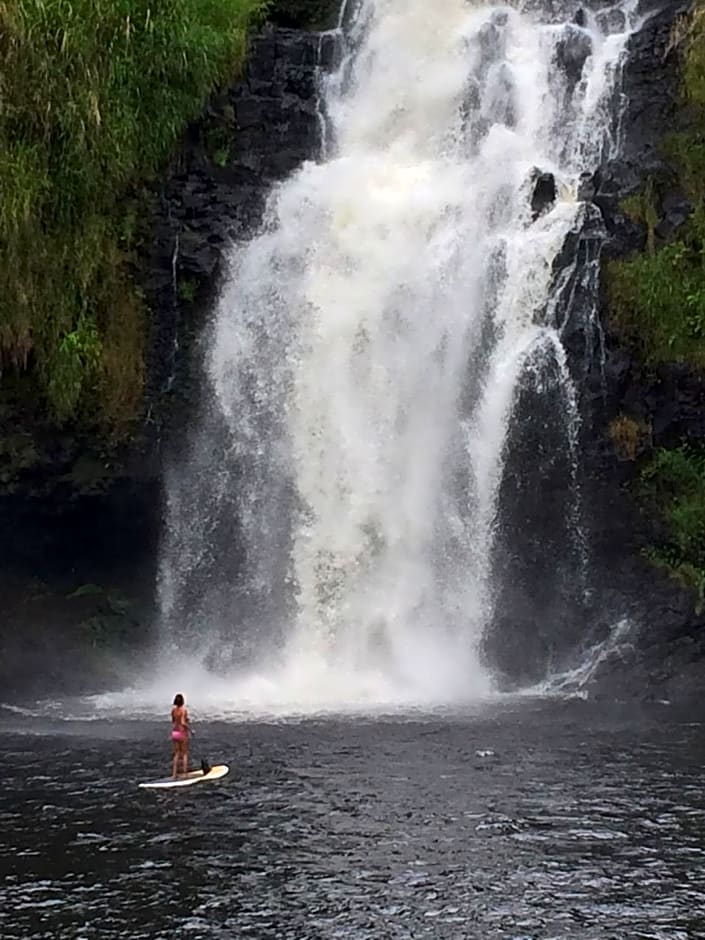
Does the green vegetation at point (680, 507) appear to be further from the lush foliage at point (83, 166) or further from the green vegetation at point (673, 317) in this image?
the lush foliage at point (83, 166)

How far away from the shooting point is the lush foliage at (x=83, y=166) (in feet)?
62.5

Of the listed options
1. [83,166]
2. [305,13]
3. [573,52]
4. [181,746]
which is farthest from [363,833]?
[305,13]

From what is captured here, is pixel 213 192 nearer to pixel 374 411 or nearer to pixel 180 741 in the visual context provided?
pixel 374 411

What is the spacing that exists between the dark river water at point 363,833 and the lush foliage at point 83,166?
5759 mm

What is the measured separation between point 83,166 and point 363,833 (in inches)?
454

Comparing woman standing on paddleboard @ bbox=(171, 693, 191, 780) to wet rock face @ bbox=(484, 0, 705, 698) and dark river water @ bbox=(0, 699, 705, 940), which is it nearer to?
dark river water @ bbox=(0, 699, 705, 940)

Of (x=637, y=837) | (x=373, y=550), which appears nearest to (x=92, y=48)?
(x=373, y=550)

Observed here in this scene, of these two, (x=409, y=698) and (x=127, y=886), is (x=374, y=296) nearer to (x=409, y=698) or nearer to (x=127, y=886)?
(x=409, y=698)

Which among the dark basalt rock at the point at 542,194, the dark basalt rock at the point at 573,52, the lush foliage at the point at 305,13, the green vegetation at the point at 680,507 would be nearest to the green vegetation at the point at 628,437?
the green vegetation at the point at 680,507

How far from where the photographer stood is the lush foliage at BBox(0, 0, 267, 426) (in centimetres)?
1906

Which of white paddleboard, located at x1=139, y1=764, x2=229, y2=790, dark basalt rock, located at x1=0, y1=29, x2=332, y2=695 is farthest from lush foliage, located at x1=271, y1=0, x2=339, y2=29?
white paddleboard, located at x1=139, y1=764, x2=229, y2=790

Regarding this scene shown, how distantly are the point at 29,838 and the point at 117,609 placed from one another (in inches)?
383

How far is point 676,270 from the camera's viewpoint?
19.8m

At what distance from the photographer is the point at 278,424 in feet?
68.9
